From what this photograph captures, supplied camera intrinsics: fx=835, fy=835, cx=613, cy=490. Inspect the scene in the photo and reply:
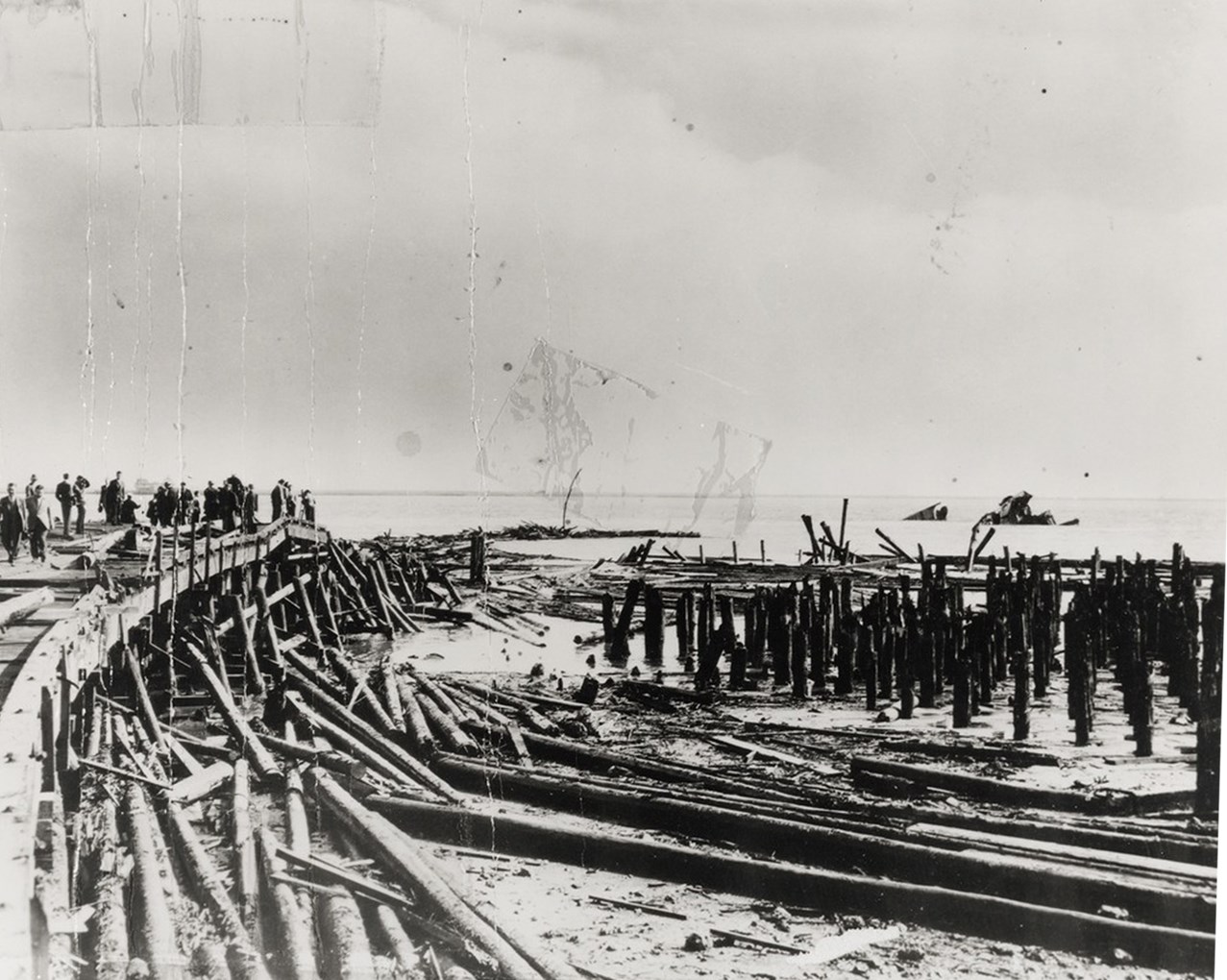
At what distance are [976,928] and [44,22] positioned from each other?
24.9 feet

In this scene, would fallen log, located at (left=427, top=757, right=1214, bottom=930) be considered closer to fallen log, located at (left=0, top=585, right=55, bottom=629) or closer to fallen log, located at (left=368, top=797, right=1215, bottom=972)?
fallen log, located at (left=368, top=797, right=1215, bottom=972)

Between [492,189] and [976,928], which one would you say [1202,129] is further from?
[976,928]

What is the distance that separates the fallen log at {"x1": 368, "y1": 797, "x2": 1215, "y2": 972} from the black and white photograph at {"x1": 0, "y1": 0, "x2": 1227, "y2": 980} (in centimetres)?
3

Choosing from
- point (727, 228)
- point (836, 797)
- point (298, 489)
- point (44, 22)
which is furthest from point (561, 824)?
point (44, 22)

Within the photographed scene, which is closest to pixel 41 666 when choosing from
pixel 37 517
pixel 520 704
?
pixel 37 517

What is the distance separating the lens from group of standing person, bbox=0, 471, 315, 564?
571cm

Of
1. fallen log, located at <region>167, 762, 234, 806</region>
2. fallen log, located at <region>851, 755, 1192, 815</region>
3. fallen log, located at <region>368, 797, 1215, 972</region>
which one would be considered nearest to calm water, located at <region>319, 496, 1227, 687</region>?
fallen log, located at <region>368, 797, 1215, 972</region>

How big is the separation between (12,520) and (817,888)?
19.9ft

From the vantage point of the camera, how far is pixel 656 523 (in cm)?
569

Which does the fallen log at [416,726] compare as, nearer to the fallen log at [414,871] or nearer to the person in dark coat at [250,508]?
the fallen log at [414,871]

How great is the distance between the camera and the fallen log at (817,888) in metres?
4.14

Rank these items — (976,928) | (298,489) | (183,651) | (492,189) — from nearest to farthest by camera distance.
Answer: (976,928), (492,189), (298,489), (183,651)

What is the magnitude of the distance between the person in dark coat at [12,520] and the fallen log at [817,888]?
343cm

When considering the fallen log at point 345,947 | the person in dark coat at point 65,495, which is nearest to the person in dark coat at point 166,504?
the person in dark coat at point 65,495
